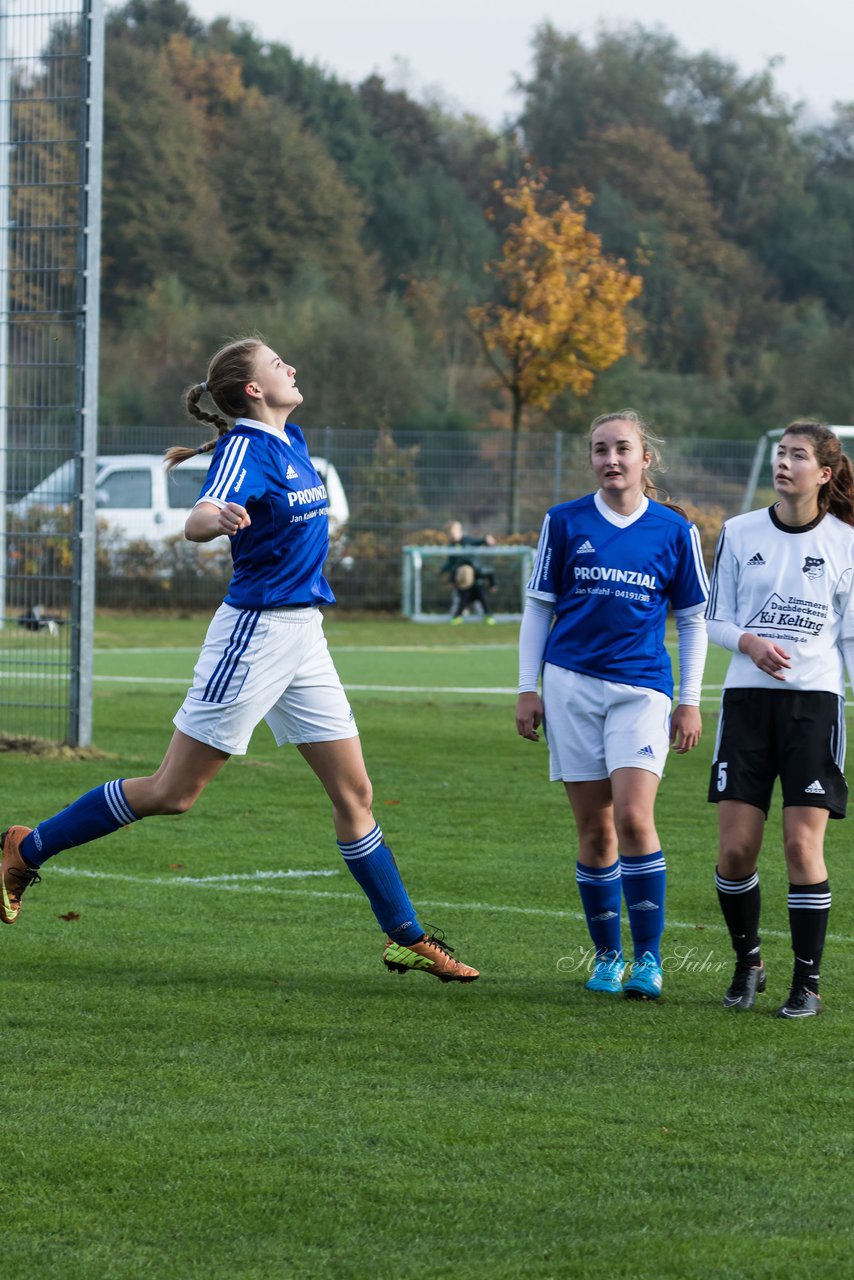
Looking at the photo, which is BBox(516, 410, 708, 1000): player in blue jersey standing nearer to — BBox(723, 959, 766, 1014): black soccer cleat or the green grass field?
BBox(723, 959, 766, 1014): black soccer cleat

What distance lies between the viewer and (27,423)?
13078 millimetres

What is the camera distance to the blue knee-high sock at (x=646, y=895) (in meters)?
5.92

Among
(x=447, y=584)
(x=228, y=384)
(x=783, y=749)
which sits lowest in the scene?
(x=447, y=584)

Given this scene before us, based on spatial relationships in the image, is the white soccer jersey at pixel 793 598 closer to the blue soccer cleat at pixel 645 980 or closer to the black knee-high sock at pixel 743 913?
the black knee-high sock at pixel 743 913

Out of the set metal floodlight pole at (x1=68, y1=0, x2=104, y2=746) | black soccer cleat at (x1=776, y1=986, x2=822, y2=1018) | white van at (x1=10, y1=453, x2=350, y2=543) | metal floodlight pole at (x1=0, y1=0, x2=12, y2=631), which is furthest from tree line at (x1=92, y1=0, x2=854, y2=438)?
black soccer cleat at (x1=776, y1=986, x2=822, y2=1018)

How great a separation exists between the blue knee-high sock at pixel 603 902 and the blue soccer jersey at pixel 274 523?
51.8 inches

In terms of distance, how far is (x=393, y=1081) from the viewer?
4.82 meters

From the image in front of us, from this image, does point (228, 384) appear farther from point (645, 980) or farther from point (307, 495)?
point (645, 980)

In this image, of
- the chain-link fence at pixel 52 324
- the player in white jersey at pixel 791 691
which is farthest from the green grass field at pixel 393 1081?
the chain-link fence at pixel 52 324

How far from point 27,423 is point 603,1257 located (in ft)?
34.2

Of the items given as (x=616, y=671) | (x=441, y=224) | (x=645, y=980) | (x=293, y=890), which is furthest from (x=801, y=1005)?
(x=441, y=224)

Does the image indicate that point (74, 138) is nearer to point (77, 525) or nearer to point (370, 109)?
point (77, 525)

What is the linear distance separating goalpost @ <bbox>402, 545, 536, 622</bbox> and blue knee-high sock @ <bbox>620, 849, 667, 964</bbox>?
2209cm

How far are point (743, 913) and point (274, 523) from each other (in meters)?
1.95
